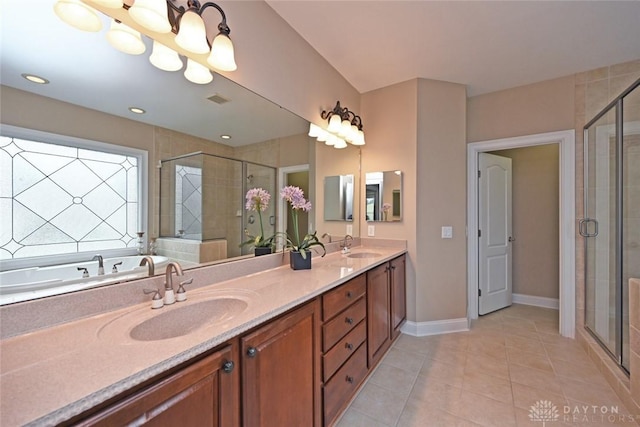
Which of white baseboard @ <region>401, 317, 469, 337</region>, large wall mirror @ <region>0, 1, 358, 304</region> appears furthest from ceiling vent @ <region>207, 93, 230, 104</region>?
white baseboard @ <region>401, 317, 469, 337</region>

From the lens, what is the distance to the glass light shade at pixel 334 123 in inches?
92.3

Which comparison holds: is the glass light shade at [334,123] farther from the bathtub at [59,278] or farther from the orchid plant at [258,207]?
the bathtub at [59,278]

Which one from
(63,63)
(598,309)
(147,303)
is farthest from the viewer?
(598,309)

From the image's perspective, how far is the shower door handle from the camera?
2334 millimetres

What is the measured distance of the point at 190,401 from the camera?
0.73 meters

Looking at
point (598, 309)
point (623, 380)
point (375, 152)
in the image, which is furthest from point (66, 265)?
point (598, 309)

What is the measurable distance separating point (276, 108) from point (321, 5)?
729 millimetres

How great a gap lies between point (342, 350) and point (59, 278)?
4.37ft

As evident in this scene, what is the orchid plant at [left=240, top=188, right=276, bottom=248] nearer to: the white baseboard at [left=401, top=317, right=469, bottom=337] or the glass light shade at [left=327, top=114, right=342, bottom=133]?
the glass light shade at [left=327, top=114, right=342, bottom=133]

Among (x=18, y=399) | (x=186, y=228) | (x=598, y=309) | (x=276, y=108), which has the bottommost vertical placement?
(x=598, y=309)

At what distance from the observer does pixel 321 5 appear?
67.9 inches

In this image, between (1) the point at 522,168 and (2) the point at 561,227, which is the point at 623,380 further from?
(1) the point at 522,168

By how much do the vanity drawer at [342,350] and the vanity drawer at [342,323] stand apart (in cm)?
4

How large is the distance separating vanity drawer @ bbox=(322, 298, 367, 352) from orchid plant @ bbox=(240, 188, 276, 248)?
67cm
